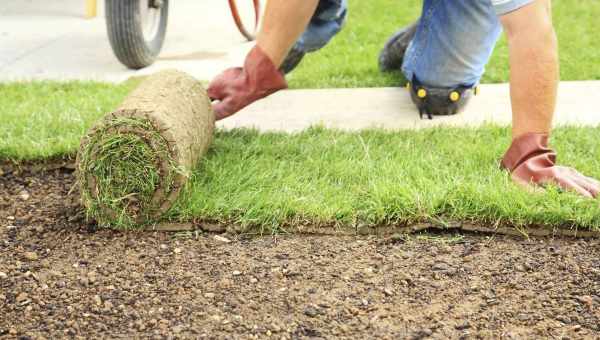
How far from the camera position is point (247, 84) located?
9.39 feet

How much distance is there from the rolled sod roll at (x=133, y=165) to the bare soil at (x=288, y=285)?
0.08 metres

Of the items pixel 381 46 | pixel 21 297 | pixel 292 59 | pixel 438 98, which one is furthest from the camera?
pixel 381 46

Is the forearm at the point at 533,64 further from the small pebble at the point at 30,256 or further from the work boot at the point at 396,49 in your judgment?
the small pebble at the point at 30,256

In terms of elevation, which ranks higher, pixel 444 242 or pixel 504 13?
pixel 504 13

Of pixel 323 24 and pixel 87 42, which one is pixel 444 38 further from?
pixel 87 42

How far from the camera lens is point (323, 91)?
12.1 feet

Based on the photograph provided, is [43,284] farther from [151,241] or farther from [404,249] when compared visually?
[404,249]

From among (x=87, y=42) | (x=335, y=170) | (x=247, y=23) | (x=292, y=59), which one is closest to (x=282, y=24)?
(x=335, y=170)

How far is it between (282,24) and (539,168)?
1.03 m

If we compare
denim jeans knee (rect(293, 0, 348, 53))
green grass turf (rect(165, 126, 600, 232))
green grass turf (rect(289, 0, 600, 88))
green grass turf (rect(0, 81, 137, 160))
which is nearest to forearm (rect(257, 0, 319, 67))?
green grass turf (rect(165, 126, 600, 232))

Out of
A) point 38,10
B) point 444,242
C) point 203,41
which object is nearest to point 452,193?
point 444,242

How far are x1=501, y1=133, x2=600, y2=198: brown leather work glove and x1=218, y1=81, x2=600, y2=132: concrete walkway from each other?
2.21 feet

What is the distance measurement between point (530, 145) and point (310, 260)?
853mm

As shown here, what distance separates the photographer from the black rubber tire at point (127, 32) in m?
3.88
